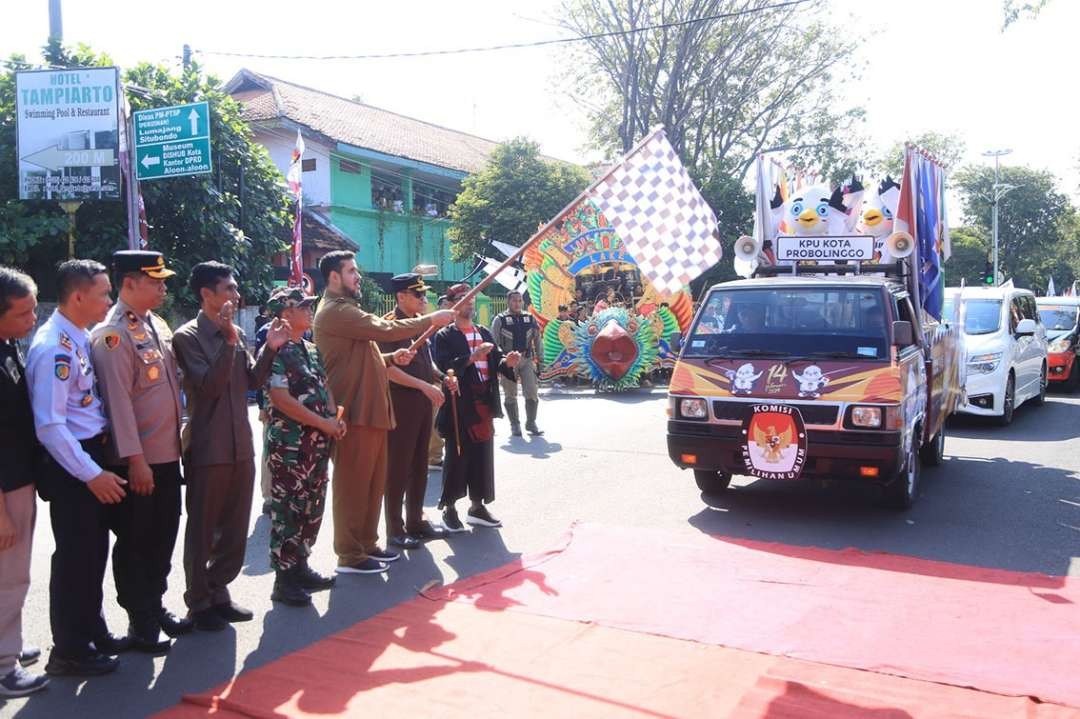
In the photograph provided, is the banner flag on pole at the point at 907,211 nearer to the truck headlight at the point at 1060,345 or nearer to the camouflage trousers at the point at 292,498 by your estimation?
the camouflage trousers at the point at 292,498

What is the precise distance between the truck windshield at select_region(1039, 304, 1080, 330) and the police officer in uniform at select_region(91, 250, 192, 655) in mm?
17038

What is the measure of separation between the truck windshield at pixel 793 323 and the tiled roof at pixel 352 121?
20.2m

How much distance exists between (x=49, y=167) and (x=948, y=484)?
558 inches

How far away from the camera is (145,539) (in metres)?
4.43

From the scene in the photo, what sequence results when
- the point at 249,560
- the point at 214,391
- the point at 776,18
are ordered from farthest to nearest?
the point at 776,18 < the point at 249,560 < the point at 214,391

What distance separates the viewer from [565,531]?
6738mm

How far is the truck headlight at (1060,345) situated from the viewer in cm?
1662

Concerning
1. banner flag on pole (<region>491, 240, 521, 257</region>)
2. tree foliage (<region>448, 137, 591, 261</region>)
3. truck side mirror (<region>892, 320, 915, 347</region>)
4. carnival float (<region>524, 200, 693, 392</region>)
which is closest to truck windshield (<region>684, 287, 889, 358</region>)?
truck side mirror (<region>892, 320, 915, 347</region>)

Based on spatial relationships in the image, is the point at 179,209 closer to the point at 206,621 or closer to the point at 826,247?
the point at 826,247

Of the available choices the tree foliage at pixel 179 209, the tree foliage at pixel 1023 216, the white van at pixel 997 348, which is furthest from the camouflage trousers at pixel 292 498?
the tree foliage at pixel 1023 216

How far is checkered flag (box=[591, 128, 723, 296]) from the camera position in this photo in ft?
23.0

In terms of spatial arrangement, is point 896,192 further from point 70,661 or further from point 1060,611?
point 70,661

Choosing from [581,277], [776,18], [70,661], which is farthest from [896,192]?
[776,18]

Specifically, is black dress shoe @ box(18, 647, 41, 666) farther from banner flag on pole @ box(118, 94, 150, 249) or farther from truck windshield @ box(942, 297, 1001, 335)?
truck windshield @ box(942, 297, 1001, 335)
